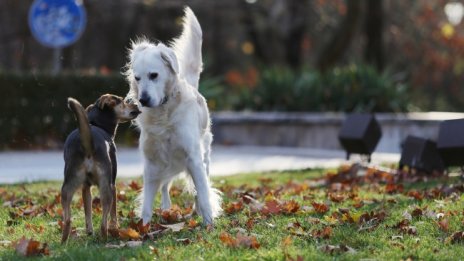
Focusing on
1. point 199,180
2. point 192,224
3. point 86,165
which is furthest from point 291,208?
point 86,165

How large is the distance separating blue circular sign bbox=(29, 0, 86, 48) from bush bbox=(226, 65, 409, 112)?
443 centimetres

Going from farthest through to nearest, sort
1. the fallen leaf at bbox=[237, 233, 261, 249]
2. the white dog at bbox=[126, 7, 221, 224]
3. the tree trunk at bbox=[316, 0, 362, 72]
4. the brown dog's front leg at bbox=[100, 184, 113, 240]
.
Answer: the tree trunk at bbox=[316, 0, 362, 72] → the white dog at bbox=[126, 7, 221, 224] → the brown dog's front leg at bbox=[100, 184, 113, 240] → the fallen leaf at bbox=[237, 233, 261, 249]

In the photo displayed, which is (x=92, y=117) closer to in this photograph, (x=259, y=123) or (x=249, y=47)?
(x=259, y=123)

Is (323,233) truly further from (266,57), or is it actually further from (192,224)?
(266,57)

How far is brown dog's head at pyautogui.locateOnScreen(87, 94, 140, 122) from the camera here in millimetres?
5746

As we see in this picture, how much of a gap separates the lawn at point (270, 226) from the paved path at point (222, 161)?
2.08 meters

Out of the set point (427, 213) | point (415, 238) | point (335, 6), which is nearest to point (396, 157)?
point (427, 213)

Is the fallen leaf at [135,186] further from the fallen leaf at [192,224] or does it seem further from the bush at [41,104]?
the bush at [41,104]

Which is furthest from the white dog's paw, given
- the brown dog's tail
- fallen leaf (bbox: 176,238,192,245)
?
the brown dog's tail

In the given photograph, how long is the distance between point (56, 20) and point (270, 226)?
10.0 meters

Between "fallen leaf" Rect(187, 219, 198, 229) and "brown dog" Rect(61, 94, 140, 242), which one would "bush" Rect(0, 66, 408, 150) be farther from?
"brown dog" Rect(61, 94, 140, 242)

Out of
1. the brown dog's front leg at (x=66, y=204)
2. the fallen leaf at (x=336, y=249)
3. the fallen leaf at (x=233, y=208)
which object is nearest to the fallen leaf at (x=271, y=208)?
the fallen leaf at (x=233, y=208)

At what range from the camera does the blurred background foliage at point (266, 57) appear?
15.0 metres

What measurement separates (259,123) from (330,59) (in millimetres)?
5272
